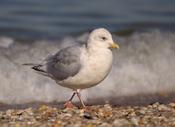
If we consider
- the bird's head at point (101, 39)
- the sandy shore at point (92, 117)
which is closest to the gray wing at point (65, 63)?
the bird's head at point (101, 39)

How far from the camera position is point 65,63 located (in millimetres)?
9078

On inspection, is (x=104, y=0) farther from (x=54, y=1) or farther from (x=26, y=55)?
(x=26, y=55)

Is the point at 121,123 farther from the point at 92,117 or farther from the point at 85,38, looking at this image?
the point at 85,38

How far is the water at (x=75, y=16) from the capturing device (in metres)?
15.3

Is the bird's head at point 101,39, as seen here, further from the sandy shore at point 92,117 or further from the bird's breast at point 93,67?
the sandy shore at point 92,117

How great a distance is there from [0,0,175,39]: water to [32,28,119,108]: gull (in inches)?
220

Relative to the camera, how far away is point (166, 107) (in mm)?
9258

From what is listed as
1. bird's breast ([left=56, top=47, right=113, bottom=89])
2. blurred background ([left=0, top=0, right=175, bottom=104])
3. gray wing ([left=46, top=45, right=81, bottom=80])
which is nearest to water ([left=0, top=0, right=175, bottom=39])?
blurred background ([left=0, top=0, right=175, bottom=104])

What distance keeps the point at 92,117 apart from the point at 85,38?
19.8 ft

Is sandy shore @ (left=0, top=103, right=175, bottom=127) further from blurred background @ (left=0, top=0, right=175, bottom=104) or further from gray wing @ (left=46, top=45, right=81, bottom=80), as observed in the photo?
blurred background @ (left=0, top=0, right=175, bottom=104)

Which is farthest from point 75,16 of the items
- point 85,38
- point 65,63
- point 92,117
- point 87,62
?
point 92,117

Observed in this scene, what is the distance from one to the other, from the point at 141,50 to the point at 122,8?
12.5 ft

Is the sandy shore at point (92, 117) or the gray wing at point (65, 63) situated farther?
the gray wing at point (65, 63)

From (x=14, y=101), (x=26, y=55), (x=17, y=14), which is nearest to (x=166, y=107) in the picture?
(x=14, y=101)
